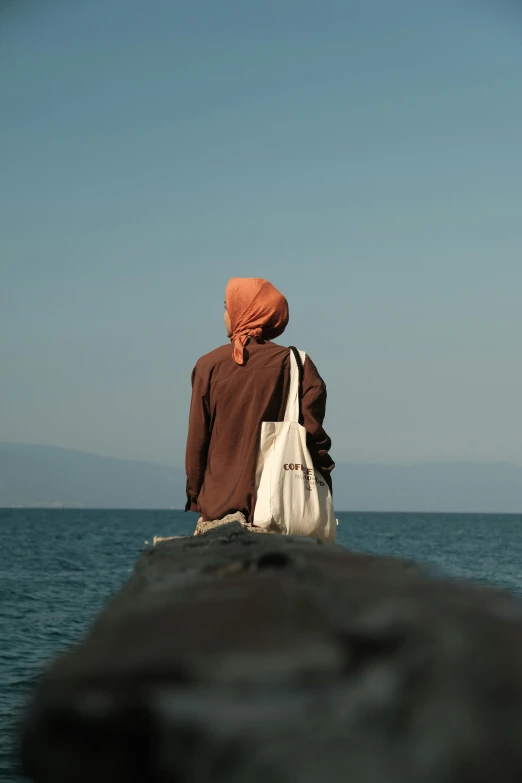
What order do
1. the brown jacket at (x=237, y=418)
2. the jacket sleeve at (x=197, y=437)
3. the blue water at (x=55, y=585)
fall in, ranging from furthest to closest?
1. the blue water at (x=55, y=585)
2. the jacket sleeve at (x=197, y=437)
3. the brown jacket at (x=237, y=418)

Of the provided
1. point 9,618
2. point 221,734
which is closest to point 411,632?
point 221,734

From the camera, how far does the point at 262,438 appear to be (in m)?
4.13

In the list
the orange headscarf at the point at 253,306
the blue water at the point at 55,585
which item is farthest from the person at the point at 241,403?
the blue water at the point at 55,585

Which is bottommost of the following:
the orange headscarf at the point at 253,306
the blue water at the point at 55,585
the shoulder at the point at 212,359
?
the blue water at the point at 55,585

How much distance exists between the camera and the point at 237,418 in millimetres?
4211

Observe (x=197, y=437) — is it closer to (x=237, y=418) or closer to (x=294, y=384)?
(x=237, y=418)

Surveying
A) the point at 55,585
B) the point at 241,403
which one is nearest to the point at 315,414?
the point at 241,403

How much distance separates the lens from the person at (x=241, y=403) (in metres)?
4.15

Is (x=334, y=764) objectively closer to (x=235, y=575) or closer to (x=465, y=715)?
(x=465, y=715)

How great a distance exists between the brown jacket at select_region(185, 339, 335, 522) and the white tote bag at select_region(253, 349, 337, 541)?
44 millimetres

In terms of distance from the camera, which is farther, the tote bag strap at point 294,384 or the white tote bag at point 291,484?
the tote bag strap at point 294,384

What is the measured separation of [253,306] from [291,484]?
0.88m

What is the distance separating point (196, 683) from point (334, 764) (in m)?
0.24

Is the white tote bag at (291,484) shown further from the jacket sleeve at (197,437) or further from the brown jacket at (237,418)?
the jacket sleeve at (197,437)
